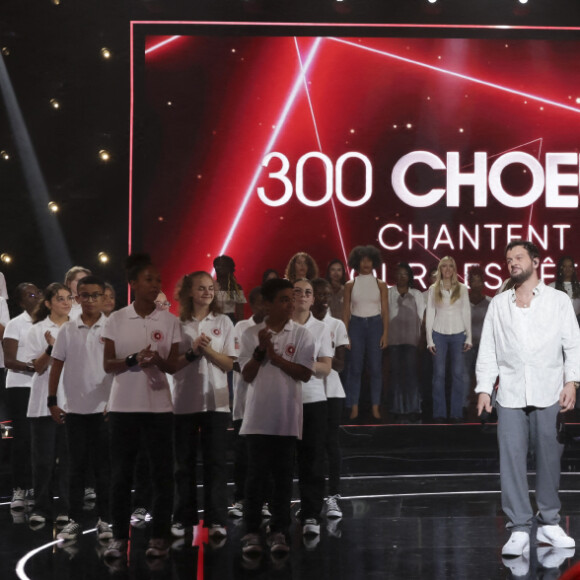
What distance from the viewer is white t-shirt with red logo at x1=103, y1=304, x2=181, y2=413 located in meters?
5.41

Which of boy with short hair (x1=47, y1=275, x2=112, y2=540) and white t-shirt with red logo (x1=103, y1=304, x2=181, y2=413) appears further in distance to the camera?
boy with short hair (x1=47, y1=275, x2=112, y2=540)

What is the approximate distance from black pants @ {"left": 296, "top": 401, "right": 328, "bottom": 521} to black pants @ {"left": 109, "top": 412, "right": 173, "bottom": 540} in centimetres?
93

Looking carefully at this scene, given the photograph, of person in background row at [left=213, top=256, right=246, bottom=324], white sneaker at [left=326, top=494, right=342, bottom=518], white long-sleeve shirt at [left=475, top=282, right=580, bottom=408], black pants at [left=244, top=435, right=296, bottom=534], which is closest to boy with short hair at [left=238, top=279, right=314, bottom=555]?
black pants at [left=244, top=435, right=296, bottom=534]

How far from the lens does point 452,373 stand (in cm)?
995

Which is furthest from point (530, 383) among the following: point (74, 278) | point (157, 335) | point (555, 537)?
point (74, 278)

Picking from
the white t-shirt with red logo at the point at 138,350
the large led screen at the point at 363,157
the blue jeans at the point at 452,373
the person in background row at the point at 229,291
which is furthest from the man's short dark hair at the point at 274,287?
the large led screen at the point at 363,157

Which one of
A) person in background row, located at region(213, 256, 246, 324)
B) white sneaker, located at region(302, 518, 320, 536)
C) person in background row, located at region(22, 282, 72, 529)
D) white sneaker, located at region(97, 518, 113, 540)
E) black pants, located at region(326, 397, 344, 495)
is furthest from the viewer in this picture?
person in background row, located at region(213, 256, 246, 324)

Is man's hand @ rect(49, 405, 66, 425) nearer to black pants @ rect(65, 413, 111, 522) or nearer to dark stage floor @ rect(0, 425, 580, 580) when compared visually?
black pants @ rect(65, 413, 111, 522)

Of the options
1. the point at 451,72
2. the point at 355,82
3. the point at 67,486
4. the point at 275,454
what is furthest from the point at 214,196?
the point at 275,454

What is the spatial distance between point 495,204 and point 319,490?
578 cm

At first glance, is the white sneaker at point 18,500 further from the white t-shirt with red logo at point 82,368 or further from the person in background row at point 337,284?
the person in background row at point 337,284

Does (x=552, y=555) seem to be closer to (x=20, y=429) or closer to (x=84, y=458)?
(x=84, y=458)

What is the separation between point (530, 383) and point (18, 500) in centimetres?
358

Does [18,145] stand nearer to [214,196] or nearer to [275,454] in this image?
[214,196]
